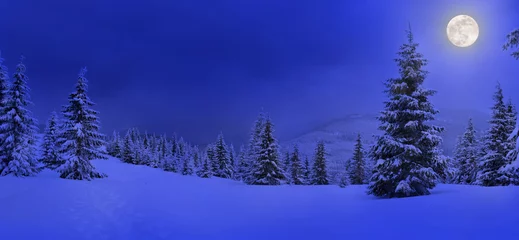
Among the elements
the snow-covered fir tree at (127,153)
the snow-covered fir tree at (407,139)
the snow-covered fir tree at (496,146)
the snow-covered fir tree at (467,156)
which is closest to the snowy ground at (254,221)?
the snow-covered fir tree at (407,139)

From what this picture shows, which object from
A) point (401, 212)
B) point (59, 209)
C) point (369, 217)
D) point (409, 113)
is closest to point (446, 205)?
point (401, 212)

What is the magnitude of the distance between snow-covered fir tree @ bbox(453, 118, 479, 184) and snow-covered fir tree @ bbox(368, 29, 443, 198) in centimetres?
2292

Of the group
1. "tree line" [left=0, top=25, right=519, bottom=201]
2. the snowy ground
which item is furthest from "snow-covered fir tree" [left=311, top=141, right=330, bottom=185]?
the snowy ground

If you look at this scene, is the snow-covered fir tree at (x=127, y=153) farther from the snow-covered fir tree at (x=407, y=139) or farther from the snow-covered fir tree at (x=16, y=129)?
the snow-covered fir tree at (x=407, y=139)

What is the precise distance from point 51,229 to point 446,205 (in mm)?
12939

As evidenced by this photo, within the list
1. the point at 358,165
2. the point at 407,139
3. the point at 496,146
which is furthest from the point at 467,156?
the point at 407,139

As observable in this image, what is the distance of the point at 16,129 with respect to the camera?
91.2 ft

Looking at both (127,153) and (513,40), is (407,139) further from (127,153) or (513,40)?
(127,153)

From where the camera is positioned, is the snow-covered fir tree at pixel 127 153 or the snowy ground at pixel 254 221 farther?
the snow-covered fir tree at pixel 127 153

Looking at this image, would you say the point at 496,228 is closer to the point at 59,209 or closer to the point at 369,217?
the point at 369,217

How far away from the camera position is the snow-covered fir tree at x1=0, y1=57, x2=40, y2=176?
27.0 m

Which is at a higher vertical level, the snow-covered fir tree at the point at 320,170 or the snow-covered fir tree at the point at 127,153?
the snow-covered fir tree at the point at 127,153

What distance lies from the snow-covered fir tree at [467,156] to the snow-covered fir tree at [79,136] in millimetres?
39483

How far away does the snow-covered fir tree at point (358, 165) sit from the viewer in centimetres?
4766
